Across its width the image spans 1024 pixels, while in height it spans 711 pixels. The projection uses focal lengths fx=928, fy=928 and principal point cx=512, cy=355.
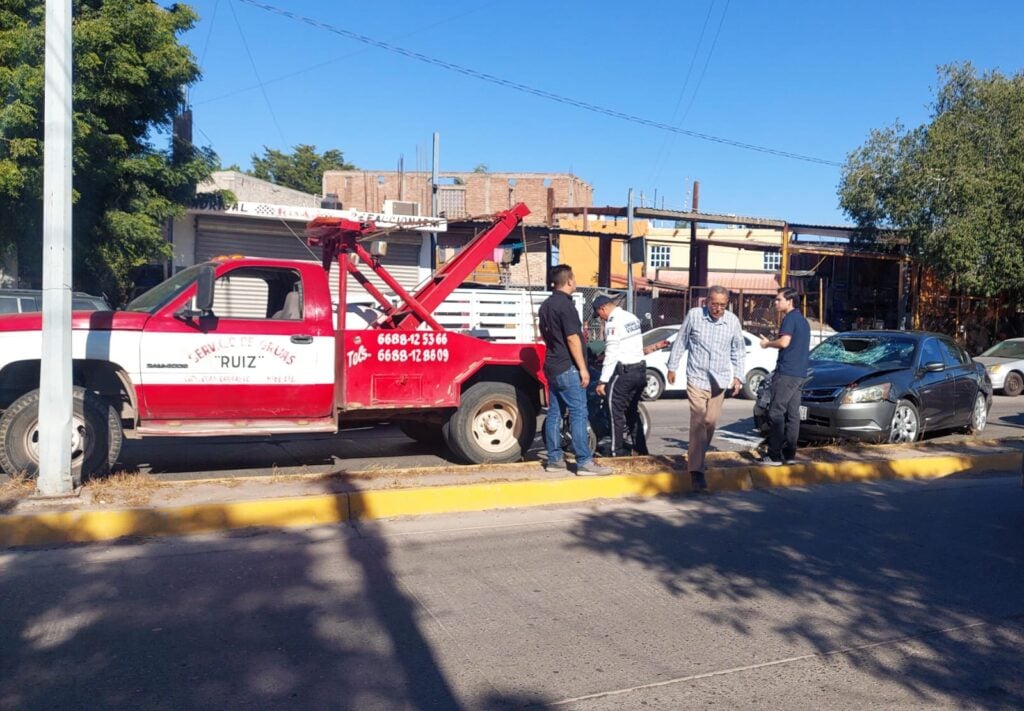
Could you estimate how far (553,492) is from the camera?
26.0 feet

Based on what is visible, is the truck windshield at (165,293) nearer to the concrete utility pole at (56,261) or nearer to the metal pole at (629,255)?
the concrete utility pole at (56,261)

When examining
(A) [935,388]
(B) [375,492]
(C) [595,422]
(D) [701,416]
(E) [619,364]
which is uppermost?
(E) [619,364]

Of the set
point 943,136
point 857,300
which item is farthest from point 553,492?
point 857,300

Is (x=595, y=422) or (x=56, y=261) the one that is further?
(x=595, y=422)

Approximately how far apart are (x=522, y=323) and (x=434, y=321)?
1.09 metres

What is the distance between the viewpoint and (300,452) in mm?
10133

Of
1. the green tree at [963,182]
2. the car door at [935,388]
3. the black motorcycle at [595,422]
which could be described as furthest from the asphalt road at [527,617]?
the green tree at [963,182]

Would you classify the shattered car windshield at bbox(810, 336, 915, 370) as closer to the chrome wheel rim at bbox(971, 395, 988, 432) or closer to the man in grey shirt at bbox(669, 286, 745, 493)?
the chrome wheel rim at bbox(971, 395, 988, 432)

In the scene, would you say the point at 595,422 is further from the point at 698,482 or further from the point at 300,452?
the point at 300,452

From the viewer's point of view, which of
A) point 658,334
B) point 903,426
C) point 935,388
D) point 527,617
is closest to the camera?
point 527,617

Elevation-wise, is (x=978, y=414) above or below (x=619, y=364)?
below

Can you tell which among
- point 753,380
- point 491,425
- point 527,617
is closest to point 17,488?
point 527,617

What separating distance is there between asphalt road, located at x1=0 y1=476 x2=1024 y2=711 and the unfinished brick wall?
149ft

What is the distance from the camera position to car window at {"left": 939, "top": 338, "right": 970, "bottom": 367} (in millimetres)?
12148
